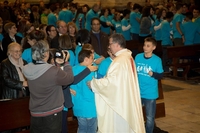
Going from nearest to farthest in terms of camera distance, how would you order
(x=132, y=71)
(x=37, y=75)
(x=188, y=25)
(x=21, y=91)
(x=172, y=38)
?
(x=37, y=75) → (x=132, y=71) → (x=21, y=91) → (x=188, y=25) → (x=172, y=38)

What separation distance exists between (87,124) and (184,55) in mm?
6917

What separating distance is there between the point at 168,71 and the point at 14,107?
300 inches

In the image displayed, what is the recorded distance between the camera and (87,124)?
5.88 meters

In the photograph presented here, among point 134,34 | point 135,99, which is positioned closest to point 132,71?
point 135,99

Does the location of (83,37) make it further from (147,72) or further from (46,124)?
(46,124)

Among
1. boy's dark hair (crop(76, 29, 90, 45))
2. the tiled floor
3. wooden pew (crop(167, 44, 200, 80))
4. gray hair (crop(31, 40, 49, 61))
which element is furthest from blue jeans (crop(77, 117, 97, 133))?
A: wooden pew (crop(167, 44, 200, 80))

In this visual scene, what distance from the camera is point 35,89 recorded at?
5137mm

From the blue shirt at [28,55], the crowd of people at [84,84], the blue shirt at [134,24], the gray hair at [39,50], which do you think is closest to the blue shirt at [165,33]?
the blue shirt at [134,24]

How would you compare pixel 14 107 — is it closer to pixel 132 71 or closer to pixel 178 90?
pixel 132 71

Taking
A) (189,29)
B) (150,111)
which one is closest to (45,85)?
(150,111)

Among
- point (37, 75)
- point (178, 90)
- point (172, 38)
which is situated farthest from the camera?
point (172, 38)

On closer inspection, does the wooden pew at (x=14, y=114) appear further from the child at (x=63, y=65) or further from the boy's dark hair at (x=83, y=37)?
the boy's dark hair at (x=83, y=37)

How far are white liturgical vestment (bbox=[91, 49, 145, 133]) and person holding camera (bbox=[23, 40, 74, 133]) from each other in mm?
580

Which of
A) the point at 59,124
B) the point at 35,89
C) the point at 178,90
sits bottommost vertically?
the point at 178,90
